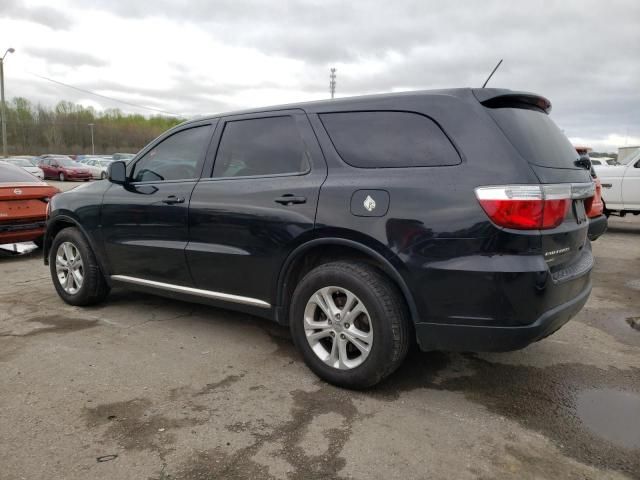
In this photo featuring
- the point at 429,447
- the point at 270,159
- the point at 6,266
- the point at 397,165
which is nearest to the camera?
the point at 429,447

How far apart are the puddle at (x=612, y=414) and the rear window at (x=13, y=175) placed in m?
7.58

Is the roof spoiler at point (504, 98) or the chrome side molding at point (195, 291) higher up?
the roof spoiler at point (504, 98)

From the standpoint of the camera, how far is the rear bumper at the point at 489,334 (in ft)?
8.93

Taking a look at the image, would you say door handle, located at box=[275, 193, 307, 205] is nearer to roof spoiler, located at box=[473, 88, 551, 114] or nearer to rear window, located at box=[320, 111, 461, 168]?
rear window, located at box=[320, 111, 461, 168]

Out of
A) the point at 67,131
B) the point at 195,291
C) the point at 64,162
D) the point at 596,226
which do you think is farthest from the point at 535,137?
the point at 67,131

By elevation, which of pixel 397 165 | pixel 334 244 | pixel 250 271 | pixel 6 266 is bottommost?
pixel 6 266

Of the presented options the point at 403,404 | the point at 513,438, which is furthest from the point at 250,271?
the point at 513,438

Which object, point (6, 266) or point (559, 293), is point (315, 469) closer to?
point (559, 293)

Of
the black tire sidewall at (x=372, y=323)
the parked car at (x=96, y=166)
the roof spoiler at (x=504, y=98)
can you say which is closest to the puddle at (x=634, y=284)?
the roof spoiler at (x=504, y=98)

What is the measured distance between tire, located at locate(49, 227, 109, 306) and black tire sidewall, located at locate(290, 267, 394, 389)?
2.40 metres

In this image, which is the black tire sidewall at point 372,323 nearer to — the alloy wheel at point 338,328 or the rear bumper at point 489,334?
the alloy wheel at point 338,328

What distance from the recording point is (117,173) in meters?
4.47

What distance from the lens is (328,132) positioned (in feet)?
11.1

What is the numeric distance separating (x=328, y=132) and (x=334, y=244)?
765mm
